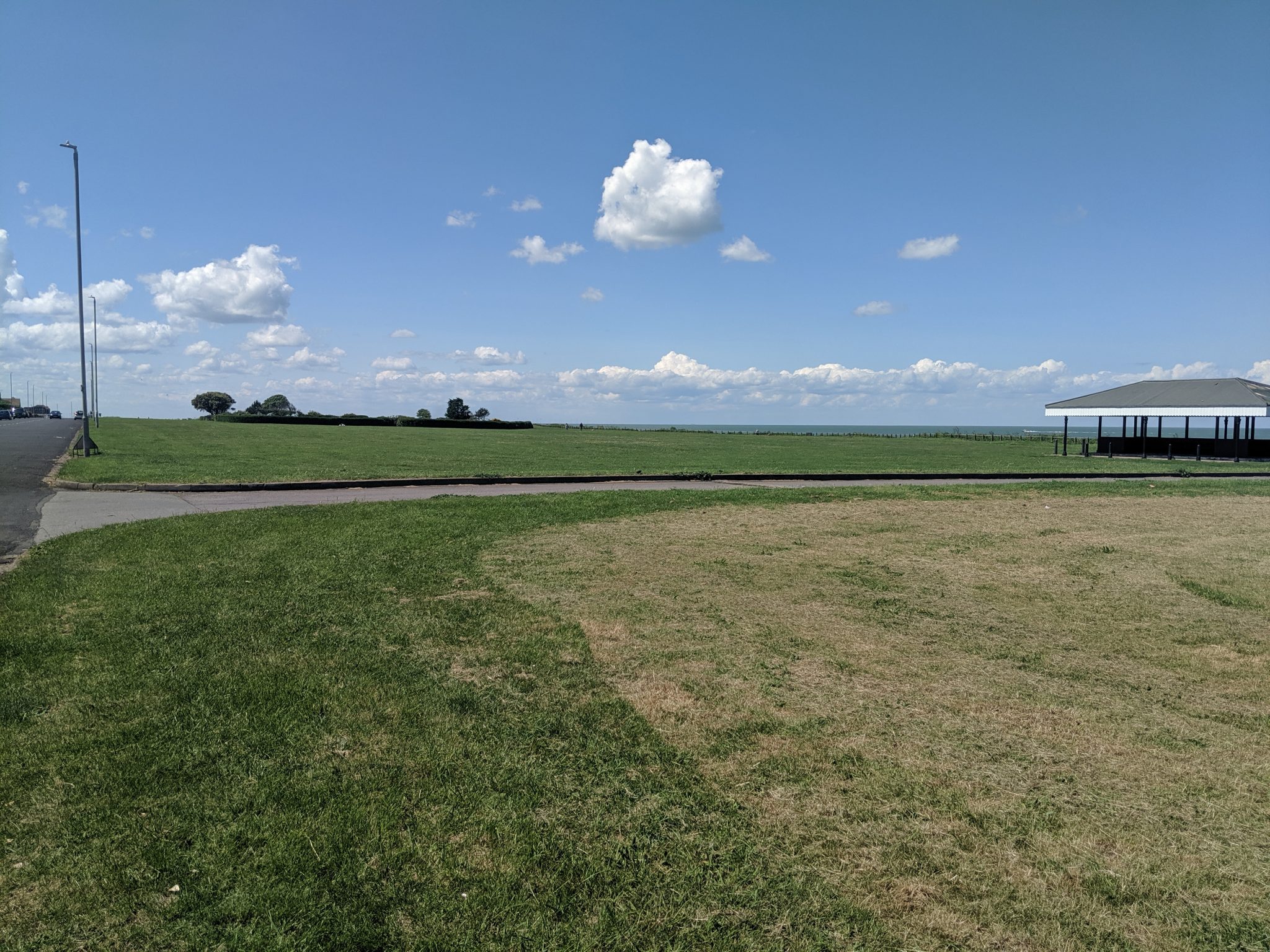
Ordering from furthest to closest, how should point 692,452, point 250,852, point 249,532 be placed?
point 692,452, point 249,532, point 250,852

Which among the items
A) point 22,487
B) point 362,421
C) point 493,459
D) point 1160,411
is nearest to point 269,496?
point 22,487

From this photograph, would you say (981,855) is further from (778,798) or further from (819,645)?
(819,645)

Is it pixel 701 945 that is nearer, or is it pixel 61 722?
pixel 701 945

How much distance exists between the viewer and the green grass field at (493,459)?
67.3ft

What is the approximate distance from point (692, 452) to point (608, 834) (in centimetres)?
3468

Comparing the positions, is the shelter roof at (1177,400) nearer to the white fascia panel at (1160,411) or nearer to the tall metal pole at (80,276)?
the white fascia panel at (1160,411)

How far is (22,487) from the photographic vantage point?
630 inches

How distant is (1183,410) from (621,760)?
149ft

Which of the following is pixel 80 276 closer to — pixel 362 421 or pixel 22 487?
pixel 22 487

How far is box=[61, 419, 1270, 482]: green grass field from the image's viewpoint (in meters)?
20.5

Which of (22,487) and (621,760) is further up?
(22,487)

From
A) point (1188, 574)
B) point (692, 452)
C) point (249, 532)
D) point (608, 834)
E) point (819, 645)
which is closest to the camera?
point (608, 834)

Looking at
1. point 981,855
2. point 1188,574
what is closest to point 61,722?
point 981,855

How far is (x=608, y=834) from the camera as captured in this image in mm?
3240
